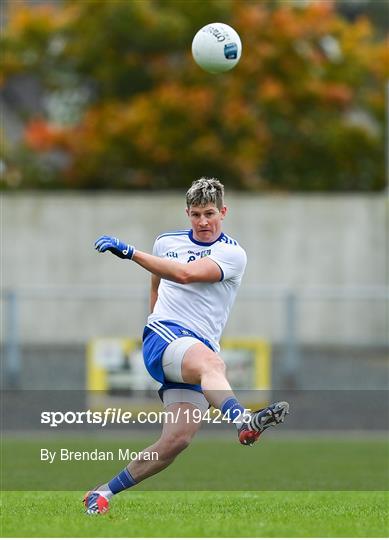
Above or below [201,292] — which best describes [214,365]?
below

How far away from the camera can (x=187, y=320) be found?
8.24 m

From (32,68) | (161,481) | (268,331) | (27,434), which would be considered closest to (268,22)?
(32,68)

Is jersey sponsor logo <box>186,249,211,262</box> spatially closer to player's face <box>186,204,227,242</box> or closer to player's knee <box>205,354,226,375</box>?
player's face <box>186,204,227,242</box>

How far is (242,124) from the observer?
3148 cm

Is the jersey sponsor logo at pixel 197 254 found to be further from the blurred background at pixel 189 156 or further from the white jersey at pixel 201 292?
the blurred background at pixel 189 156

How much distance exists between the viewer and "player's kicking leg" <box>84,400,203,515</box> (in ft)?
26.1

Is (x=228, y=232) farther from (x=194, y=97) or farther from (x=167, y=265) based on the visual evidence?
(x=167, y=265)

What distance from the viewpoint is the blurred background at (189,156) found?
78.0 feet

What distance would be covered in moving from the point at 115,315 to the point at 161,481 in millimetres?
11070

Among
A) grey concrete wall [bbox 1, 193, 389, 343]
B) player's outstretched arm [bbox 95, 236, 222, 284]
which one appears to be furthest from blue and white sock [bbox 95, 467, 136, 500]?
grey concrete wall [bbox 1, 193, 389, 343]

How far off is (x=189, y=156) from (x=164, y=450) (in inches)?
935

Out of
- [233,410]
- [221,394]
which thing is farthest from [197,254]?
[233,410]

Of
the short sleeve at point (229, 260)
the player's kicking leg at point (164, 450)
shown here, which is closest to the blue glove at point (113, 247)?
the short sleeve at point (229, 260)

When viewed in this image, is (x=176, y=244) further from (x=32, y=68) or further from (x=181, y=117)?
(x=32, y=68)
